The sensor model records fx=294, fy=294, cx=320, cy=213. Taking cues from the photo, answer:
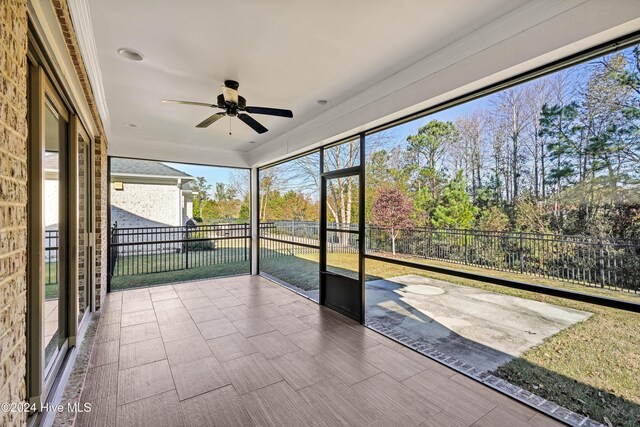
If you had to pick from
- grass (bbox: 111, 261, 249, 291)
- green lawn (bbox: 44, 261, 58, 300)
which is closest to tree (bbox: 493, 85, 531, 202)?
green lawn (bbox: 44, 261, 58, 300)

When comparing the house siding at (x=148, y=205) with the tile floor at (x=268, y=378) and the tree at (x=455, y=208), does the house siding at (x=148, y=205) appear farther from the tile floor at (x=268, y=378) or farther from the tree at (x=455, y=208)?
the tree at (x=455, y=208)

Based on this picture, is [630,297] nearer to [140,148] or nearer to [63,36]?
[63,36]

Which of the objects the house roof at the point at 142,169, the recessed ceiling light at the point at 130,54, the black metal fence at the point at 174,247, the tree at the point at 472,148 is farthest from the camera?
the house roof at the point at 142,169

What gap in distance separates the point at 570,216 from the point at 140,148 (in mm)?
6374

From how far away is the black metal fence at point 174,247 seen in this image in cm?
597

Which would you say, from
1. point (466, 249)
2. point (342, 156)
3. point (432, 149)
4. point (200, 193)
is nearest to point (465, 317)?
point (466, 249)

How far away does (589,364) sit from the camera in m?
2.46

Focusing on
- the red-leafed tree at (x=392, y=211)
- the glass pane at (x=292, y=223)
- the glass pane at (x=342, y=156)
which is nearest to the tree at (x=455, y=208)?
the red-leafed tree at (x=392, y=211)

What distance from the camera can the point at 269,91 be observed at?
3.46 metres

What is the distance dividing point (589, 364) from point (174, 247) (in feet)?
23.0

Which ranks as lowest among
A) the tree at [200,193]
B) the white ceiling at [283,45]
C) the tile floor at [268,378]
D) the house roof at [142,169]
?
the tile floor at [268,378]

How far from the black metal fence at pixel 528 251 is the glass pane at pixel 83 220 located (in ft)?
10.9

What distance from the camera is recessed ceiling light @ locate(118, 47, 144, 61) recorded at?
2555 millimetres

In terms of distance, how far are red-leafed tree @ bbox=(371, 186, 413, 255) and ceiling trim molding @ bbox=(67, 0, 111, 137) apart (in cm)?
320
